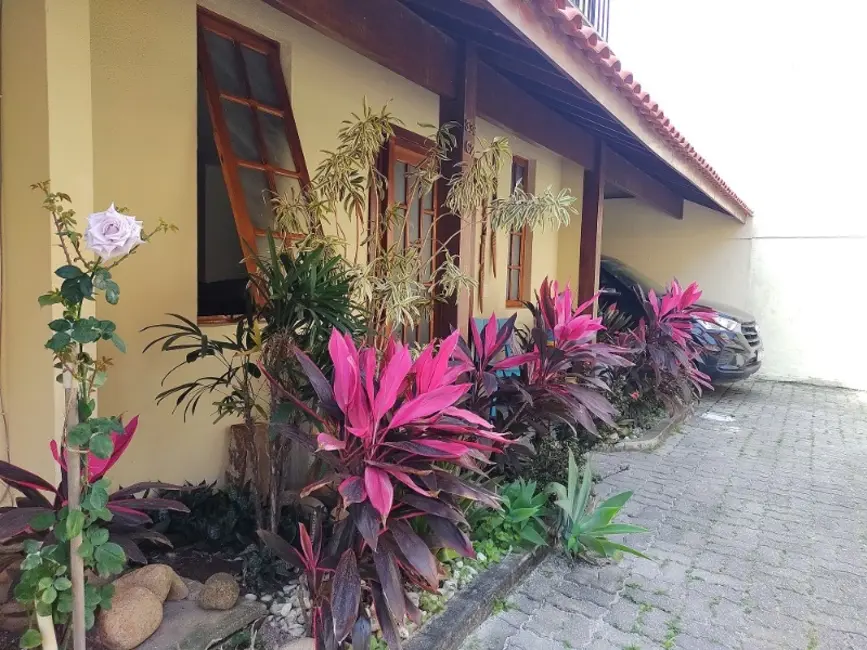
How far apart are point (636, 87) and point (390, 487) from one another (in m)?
3.05

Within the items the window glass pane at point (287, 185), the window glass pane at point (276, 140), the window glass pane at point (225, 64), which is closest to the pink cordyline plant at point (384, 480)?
the window glass pane at point (287, 185)

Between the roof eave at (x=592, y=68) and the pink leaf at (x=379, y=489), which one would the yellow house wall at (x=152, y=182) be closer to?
the pink leaf at (x=379, y=489)

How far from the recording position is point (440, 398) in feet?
6.49

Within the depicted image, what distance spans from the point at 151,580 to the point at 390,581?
Answer: 0.96 metres

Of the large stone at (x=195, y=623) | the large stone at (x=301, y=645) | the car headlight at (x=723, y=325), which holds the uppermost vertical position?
the car headlight at (x=723, y=325)

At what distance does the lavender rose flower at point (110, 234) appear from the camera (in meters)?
1.44

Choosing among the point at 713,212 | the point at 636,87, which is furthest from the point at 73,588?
the point at 713,212

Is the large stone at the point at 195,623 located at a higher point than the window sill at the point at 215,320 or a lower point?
lower

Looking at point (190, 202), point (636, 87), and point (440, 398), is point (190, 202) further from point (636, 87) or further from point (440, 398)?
point (636, 87)

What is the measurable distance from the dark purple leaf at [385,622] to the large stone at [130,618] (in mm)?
772

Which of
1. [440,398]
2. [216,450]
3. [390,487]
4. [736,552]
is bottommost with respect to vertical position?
[736,552]

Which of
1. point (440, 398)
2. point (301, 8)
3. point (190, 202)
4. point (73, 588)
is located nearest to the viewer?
point (73, 588)

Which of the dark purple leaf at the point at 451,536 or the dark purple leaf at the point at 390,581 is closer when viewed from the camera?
the dark purple leaf at the point at 390,581

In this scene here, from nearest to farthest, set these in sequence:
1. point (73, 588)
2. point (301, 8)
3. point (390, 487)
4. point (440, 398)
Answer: point (73, 588) → point (390, 487) → point (440, 398) → point (301, 8)
